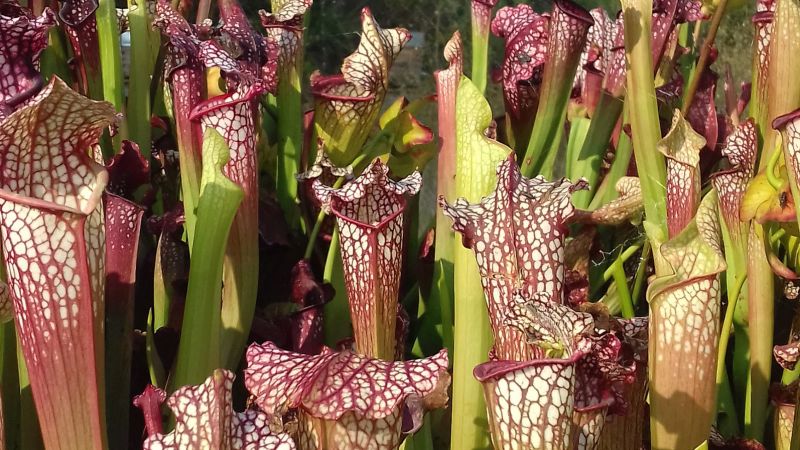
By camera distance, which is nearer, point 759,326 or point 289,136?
point 759,326

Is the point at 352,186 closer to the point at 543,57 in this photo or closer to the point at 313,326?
the point at 313,326

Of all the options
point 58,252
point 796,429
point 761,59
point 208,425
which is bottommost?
point 796,429

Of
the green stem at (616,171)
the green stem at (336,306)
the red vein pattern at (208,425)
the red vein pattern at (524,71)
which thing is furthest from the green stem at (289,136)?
the red vein pattern at (208,425)

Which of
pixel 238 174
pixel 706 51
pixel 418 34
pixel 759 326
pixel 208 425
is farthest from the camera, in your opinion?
pixel 418 34

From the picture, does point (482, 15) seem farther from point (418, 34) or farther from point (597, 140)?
point (418, 34)

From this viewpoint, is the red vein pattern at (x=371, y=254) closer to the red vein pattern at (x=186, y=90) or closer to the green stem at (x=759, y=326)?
the red vein pattern at (x=186, y=90)

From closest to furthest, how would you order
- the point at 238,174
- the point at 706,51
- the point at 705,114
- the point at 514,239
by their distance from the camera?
the point at 514,239 < the point at 238,174 < the point at 706,51 < the point at 705,114

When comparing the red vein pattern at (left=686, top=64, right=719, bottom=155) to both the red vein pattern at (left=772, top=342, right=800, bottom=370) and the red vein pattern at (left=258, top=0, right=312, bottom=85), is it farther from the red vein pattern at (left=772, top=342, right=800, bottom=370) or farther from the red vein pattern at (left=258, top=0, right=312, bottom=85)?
the red vein pattern at (left=258, top=0, right=312, bottom=85)

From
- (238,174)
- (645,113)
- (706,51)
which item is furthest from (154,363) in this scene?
(706,51)

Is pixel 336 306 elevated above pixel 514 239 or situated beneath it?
situated beneath
